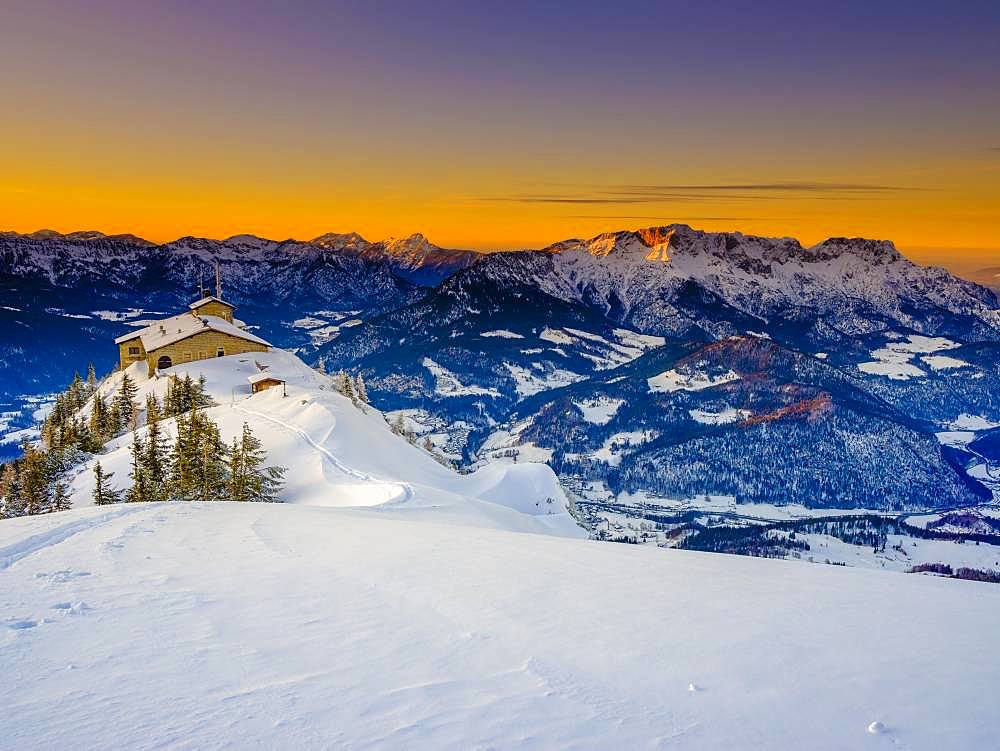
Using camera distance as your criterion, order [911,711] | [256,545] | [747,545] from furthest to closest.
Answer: [747,545] → [256,545] → [911,711]

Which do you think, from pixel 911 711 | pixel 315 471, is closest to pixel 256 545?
pixel 911 711

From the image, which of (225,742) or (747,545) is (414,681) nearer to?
(225,742)

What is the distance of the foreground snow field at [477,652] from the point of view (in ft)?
24.3

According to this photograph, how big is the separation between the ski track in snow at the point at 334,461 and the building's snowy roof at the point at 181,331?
112 ft

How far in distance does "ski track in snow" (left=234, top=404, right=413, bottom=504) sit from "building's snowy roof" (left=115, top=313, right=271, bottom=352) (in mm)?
34071

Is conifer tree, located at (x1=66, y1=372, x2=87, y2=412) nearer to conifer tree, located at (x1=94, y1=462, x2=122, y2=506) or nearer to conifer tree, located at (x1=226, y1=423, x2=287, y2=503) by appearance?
conifer tree, located at (x1=94, y1=462, x2=122, y2=506)

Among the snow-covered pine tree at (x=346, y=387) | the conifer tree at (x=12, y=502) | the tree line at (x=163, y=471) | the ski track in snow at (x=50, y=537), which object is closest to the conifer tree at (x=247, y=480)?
the tree line at (x=163, y=471)

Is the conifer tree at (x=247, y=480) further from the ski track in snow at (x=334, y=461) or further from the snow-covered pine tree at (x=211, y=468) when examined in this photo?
the ski track in snow at (x=334, y=461)

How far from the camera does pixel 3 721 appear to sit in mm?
7320

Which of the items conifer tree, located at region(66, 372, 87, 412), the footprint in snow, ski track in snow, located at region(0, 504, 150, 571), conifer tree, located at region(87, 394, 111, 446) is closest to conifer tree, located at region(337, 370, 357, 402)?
conifer tree, located at region(87, 394, 111, 446)

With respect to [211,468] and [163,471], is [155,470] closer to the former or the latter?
[163,471]

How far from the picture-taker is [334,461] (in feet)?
148

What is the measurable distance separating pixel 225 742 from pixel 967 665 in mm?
10033

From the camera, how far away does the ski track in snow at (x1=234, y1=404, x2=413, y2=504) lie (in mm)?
35669
